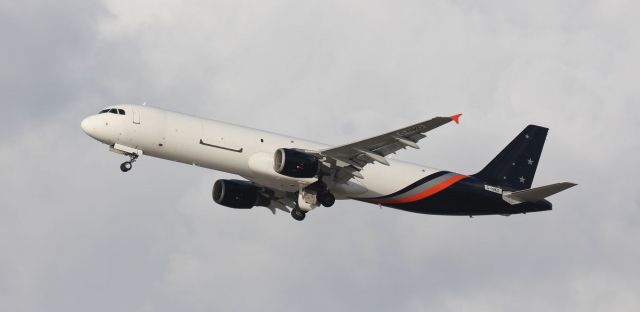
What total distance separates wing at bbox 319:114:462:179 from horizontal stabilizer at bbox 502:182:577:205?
9269 mm

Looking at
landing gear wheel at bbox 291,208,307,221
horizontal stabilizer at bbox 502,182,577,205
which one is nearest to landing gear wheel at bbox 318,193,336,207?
landing gear wheel at bbox 291,208,307,221

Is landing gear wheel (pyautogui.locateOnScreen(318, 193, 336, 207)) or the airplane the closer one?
the airplane

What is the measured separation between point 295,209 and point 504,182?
11.8 metres

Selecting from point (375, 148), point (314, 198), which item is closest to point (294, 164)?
point (314, 198)

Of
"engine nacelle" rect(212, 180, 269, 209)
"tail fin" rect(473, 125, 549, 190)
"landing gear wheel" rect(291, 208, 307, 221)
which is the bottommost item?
"landing gear wheel" rect(291, 208, 307, 221)

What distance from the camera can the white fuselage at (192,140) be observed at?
5678cm

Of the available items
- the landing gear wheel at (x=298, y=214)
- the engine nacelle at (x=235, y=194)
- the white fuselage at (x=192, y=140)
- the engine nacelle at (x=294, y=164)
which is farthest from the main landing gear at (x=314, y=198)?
the engine nacelle at (x=235, y=194)

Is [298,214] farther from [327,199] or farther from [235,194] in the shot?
[235,194]

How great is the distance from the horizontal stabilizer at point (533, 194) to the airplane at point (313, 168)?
0.05 meters

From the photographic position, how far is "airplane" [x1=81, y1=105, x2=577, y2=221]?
5669 centimetres

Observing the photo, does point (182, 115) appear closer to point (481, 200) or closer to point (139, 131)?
point (139, 131)

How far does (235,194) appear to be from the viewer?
64125mm

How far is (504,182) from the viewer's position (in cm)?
6419

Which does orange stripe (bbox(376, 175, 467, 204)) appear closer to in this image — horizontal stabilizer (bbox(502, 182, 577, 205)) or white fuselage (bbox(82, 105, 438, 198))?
horizontal stabilizer (bbox(502, 182, 577, 205))
